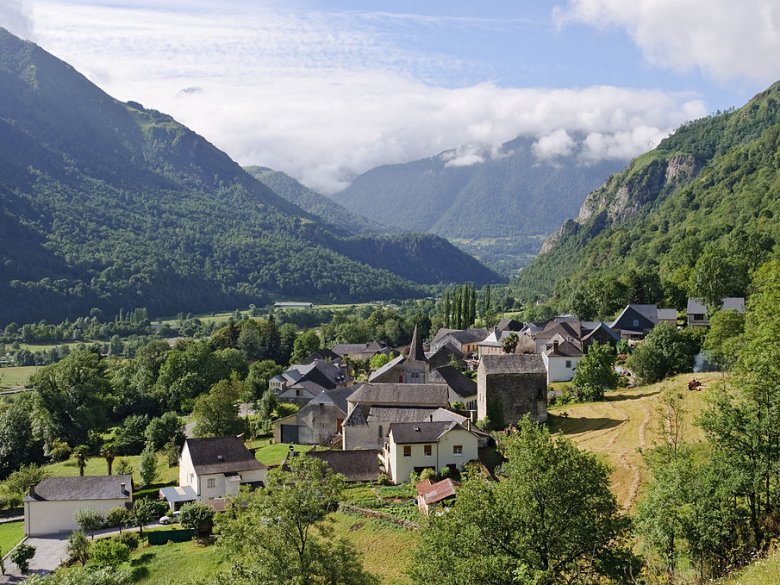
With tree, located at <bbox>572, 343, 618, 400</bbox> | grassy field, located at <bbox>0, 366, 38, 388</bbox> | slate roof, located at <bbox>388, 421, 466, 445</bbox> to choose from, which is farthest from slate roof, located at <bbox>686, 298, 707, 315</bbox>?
grassy field, located at <bbox>0, 366, 38, 388</bbox>

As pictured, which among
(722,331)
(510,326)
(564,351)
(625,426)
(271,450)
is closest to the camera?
(625,426)

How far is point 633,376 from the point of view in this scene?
6669 cm

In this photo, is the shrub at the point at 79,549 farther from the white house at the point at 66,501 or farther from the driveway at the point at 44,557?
the white house at the point at 66,501

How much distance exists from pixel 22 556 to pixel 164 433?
26660 millimetres

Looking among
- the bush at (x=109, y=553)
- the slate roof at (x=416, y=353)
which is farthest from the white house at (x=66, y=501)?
the slate roof at (x=416, y=353)

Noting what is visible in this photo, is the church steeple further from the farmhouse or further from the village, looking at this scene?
the farmhouse

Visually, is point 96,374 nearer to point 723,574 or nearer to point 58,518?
point 58,518

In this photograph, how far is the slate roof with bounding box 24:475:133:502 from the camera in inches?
1953

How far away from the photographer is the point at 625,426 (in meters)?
47.8

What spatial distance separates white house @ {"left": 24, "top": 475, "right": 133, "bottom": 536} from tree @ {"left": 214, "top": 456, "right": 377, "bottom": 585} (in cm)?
2614

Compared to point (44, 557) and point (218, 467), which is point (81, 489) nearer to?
point (44, 557)

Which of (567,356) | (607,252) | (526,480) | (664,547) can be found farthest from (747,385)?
(607,252)

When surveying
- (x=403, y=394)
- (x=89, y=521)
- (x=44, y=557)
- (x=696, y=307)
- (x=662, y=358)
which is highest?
(x=696, y=307)

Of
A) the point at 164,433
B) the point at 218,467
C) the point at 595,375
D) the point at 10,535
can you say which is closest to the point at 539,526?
the point at 218,467
